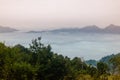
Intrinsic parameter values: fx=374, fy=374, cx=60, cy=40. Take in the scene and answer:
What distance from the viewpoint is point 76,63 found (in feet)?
450

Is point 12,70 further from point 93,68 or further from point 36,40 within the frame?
point 93,68

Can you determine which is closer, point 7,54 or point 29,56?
point 7,54

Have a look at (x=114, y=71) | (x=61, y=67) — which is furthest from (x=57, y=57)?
(x=114, y=71)

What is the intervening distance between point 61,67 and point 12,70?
21.2 meters

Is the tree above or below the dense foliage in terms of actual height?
below

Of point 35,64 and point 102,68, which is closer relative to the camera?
point 35,64

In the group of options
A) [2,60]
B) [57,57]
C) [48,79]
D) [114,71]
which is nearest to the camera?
[2,60]

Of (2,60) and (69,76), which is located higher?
(2,60)

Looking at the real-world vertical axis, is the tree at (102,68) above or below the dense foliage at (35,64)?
below

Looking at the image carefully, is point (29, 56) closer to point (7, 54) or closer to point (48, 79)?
point (48, 79)

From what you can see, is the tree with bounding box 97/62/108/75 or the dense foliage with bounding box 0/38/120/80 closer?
the dense foliage with bounding box 0/38/120/80

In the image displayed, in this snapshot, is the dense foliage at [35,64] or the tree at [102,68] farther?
the tree at [102,68]

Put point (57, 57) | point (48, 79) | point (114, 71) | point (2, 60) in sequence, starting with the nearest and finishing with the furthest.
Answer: point (2, 60) → point (48, 79) → point (57, 57) → point (114, 71)

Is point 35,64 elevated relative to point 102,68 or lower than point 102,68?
elevated
